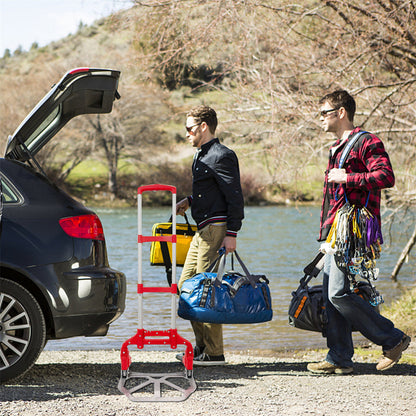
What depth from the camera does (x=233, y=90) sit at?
11.5 meters

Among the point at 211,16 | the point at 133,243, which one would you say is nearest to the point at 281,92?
the point at 211,16

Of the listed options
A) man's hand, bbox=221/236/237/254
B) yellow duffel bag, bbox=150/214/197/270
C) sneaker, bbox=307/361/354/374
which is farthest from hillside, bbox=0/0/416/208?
sneaker, bbox=307/361/354/374

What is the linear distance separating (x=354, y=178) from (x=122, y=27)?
484cm

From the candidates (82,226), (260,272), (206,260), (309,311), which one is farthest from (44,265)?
(260,272)

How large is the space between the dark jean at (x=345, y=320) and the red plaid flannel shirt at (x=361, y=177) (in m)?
0.41

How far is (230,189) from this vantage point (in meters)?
5.98

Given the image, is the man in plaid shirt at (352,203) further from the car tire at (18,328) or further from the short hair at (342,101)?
the car tire at (18,328)

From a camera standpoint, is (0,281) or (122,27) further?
(122,27)

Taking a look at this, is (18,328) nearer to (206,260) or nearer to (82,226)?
(82,226)

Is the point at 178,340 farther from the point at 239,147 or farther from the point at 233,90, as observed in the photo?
the point at 239,147

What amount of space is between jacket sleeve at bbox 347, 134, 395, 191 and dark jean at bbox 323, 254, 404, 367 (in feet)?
2.13

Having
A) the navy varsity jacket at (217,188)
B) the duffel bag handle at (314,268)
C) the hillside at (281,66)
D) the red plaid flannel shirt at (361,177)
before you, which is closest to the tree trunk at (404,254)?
the hillside at (281,66)

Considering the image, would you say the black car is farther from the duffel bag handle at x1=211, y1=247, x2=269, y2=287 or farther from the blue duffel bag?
the duffel bag handle at x1=211, y1=247, x2=269, y2=287

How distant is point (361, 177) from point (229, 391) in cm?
188
